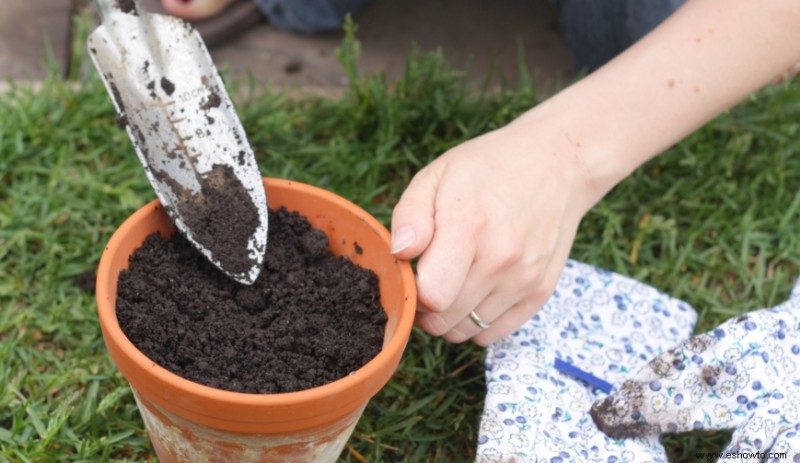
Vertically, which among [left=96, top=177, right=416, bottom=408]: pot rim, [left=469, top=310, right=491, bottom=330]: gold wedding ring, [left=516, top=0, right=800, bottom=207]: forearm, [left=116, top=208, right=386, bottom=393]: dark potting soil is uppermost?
[left=516, top=0, right=800, bottom=207]: forearm

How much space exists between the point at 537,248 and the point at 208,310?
19.0 inches

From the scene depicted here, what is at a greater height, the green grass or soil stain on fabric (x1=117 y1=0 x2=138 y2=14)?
soil stain on fabric (x1=117 y1=0 x2=138 y2=14)

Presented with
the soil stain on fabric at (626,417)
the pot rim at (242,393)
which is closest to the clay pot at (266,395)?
the pot rim at (242,393)

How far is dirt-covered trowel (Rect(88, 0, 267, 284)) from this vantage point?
1327 millimetres

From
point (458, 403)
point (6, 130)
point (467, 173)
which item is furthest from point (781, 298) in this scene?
point (6, 130)

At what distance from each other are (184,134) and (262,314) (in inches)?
11.6

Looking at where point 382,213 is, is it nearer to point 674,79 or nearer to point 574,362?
point 574,362

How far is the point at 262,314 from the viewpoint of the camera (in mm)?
1307

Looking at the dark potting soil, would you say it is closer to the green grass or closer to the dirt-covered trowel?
the dirt-covered trowel

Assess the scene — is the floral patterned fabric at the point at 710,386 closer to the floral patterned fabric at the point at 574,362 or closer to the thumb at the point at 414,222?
the floral patterned fabric at the point at 574,362

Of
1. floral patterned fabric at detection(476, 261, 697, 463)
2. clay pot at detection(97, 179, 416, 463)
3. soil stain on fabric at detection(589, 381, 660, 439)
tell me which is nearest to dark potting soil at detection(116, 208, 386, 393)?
clay pot at detection(97, 179, 416, 463)

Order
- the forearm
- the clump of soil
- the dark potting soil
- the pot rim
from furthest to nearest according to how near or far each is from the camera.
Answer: the forearm → the clump of soil → the dark potting soil → the pot rim

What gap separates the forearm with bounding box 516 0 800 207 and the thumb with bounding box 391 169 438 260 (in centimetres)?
25

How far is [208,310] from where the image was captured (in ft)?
4.22
